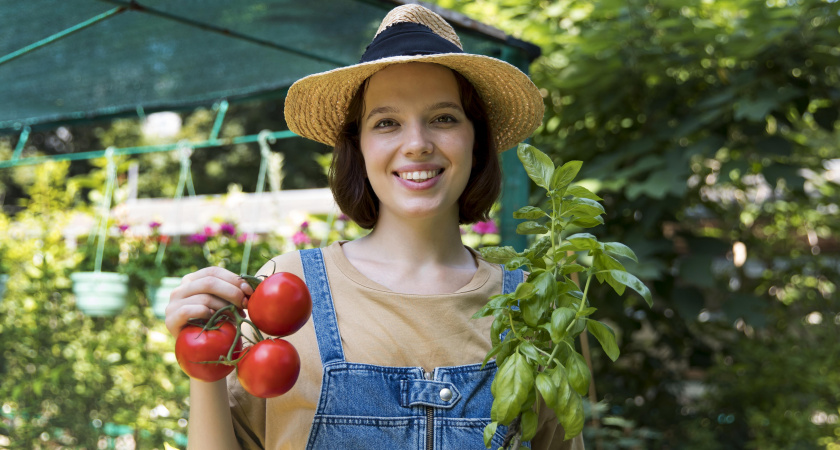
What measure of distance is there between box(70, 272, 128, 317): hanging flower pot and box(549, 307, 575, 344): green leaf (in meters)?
2.82

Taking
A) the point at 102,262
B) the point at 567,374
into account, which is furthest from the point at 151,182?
the point at 567,374

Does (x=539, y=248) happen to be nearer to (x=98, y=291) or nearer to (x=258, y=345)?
(x=258, y=345)

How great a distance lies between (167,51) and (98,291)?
1.14 meters

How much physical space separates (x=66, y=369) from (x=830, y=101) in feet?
12.7

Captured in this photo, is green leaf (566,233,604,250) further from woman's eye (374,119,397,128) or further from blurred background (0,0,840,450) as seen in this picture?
blurred background (0,0,840,450)

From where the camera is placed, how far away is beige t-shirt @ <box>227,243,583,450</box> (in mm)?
1368

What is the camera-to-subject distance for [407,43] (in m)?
1.46

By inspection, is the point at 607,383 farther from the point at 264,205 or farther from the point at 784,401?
the point at 264,205

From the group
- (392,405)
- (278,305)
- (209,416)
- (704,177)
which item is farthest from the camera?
(704,177)

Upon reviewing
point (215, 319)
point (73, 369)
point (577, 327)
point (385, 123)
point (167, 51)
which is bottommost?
point (73, 369)

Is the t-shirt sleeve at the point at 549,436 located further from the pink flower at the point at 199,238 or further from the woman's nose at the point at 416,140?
the pink flower at the point at 199,238

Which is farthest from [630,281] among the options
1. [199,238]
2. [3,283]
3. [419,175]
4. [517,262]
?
[3,283]

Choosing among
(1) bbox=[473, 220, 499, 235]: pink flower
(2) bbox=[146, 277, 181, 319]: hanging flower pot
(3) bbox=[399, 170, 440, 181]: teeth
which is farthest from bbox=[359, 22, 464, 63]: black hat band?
(2) bbox=[146, 277, 181, 319]: hanging flower pot

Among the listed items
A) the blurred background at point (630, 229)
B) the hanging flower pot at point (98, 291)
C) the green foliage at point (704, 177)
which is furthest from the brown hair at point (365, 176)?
the hanging flower pot at point (98, 291)
